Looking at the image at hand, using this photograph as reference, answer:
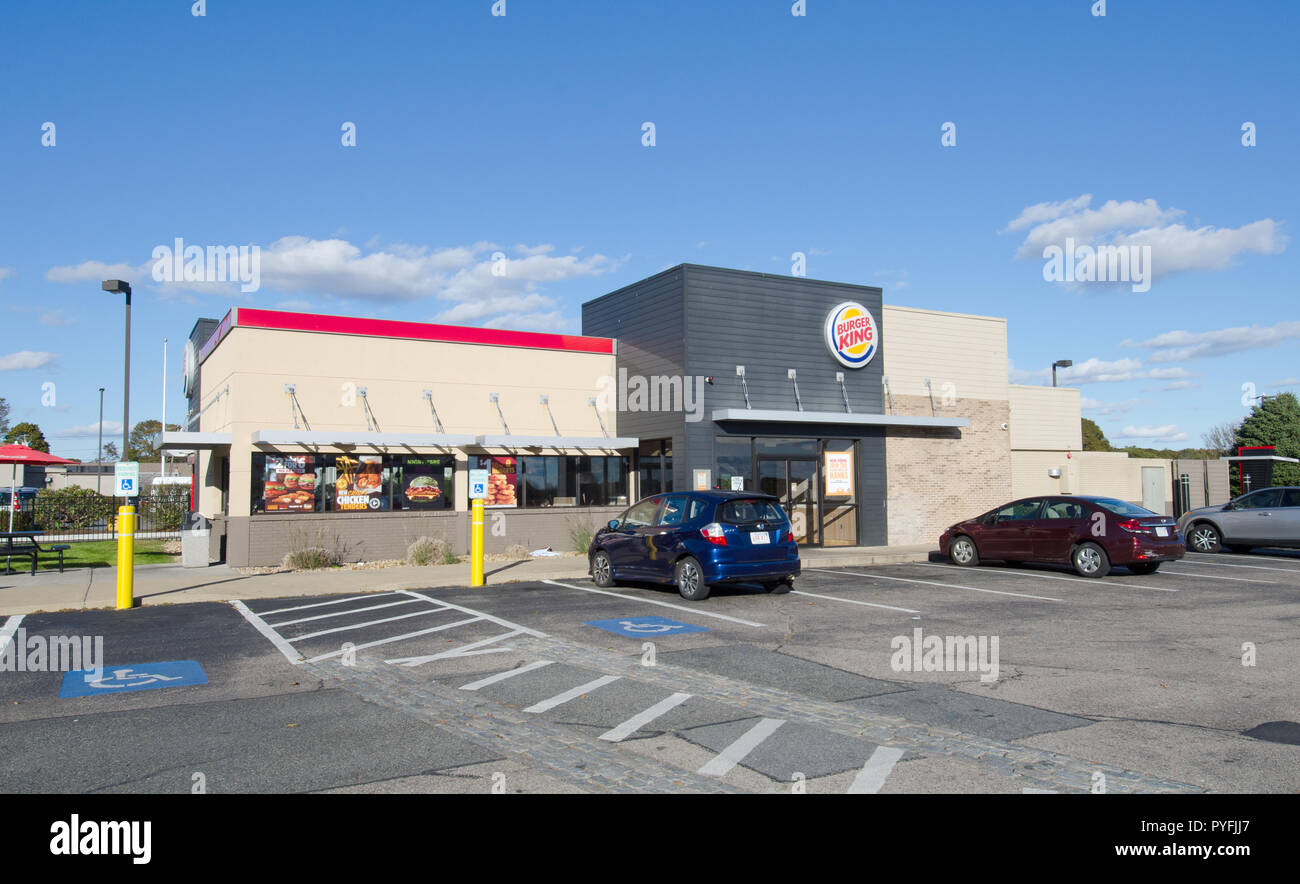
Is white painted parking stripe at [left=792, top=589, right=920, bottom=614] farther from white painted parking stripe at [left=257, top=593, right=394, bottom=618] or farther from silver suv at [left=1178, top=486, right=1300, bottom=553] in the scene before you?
silver suv at [left=1178, top=486, right=1300, bottom=553]

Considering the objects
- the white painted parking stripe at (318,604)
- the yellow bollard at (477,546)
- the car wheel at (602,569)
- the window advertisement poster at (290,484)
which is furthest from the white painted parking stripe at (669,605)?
the window advertisement poster at (290,484)

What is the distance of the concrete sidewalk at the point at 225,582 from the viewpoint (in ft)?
43.8

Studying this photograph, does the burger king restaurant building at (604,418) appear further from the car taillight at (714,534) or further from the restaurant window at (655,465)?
the car taillight at (714,534)

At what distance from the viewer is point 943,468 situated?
84.0ft

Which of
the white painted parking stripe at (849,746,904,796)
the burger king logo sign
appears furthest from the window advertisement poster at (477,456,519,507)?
the white painted parking stripe at (849,746,904,796)

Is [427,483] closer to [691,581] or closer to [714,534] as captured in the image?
[691,581]

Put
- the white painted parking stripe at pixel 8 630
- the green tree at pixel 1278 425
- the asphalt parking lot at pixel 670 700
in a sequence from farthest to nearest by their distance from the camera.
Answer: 1. the green tree at pixel 1278 425
2. the white painted parking stripe at pixel 8 630
3. the asphalt parking lot at pixel 670 700

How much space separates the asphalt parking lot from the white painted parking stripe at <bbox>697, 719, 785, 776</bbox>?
23 millimetres

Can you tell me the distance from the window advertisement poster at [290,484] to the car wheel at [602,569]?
7.56 metres

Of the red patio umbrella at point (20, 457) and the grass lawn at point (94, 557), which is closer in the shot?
the grass lawn at point (94, 557)

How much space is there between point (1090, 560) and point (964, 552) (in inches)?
108

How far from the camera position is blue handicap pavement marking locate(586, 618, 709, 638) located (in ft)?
34.1
